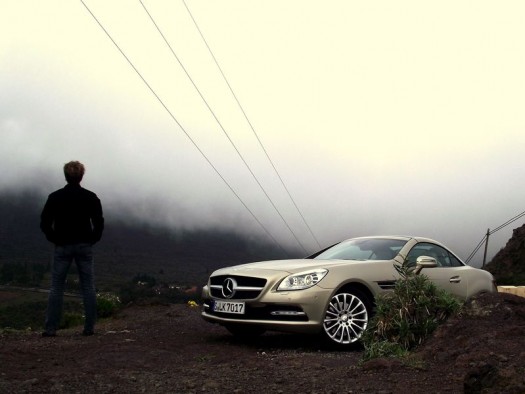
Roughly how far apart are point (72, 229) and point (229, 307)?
7.15ft

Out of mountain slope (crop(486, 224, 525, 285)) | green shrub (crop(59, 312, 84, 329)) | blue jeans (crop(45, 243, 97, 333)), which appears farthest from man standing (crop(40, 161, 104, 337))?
mountain slope (crop(486, 224, 525, 285))

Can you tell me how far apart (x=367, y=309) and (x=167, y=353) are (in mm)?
2289

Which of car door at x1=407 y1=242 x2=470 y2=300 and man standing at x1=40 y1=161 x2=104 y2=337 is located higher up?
man standing at x1=40 y1=161 x2=104 y2=337

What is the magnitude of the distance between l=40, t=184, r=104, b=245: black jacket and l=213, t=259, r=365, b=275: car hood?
1.76m

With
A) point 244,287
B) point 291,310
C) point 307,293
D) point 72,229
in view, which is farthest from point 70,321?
point 307,293

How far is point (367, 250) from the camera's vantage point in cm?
819

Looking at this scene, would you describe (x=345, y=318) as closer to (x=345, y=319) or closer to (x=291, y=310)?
(x=345, y=319)

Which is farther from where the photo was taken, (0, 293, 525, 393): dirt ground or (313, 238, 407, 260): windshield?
(313, 238, 407, 260): windshield

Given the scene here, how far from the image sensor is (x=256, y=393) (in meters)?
4.59

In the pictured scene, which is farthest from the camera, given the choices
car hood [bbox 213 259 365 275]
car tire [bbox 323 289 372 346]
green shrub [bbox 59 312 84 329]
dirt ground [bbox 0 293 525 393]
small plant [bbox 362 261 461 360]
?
green shrub [bbox 59 312 84 329]

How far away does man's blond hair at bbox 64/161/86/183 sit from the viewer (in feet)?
25.2

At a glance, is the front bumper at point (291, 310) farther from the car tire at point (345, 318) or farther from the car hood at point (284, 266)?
the car hood at point (284, 266)

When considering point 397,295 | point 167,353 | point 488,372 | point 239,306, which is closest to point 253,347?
Answer: point 239,306

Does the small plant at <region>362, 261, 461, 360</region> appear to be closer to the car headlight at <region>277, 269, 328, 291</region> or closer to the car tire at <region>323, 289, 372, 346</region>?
the car tire at <region>323, 289, 372, 346</region>
